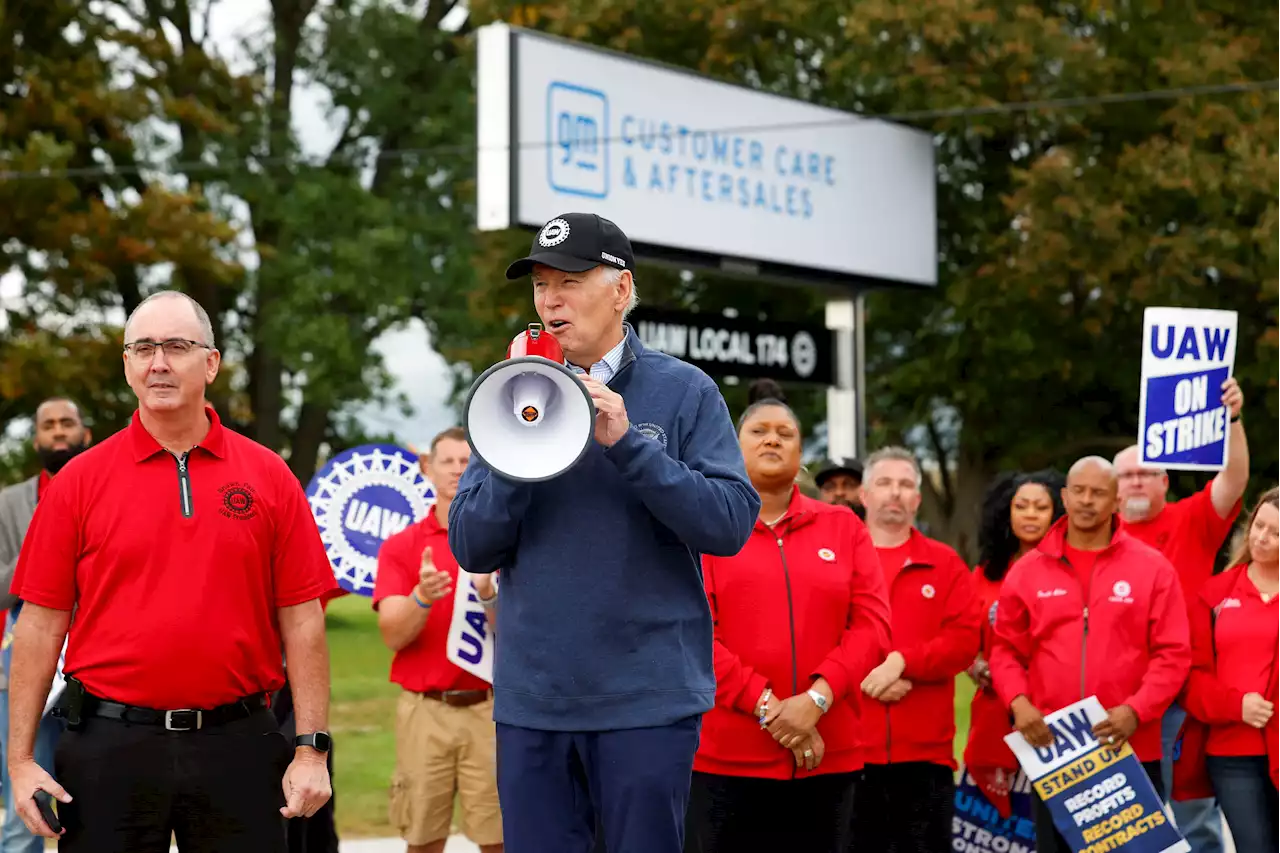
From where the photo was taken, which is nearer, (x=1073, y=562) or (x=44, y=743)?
(x=1073, y=562)

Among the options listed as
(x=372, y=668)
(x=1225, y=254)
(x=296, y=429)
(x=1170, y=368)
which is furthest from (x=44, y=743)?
(x=296, y=429)

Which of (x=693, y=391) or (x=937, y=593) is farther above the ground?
(x=693, y=391)

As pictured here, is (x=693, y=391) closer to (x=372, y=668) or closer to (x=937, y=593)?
(x=937, y=593)

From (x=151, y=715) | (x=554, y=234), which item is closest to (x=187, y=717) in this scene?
(x=151, y=715)

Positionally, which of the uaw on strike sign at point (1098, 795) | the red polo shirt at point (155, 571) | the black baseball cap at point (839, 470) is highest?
the black baseball cap at point (839, 470)

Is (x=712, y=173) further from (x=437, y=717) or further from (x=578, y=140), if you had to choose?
(x=437, y=717)

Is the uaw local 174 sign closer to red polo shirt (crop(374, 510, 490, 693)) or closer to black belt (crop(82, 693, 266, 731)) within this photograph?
red polo shirt (crop(374, 510, 490, 693))

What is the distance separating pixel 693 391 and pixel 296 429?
2868 cm

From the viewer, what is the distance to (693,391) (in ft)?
13.5

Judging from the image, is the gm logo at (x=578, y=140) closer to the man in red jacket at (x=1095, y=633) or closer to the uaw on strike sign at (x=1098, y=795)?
the man in red jacket at (x=1095, y=633)

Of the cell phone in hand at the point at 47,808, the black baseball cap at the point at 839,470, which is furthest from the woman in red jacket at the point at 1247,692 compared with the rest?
the cell phone in hand at the point at 47,808

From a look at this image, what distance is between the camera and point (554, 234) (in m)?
4.02

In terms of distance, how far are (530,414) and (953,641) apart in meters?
4.19

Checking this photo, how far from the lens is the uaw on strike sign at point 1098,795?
7082mm
